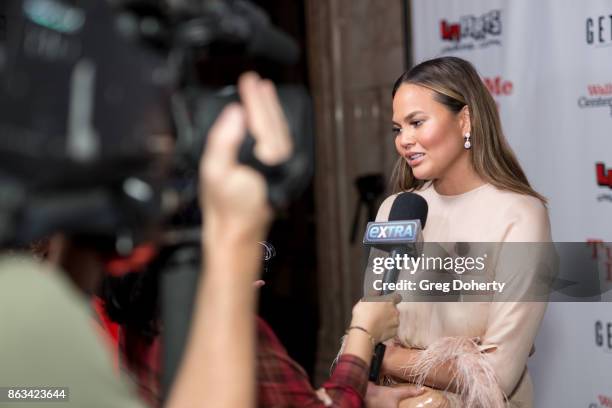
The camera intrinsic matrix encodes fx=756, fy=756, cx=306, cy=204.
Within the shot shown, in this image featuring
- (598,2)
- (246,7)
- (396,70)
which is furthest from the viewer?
(396,70)

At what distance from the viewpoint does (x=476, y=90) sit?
2.26 meters

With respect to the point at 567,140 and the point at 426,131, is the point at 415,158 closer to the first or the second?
the point at 426,131

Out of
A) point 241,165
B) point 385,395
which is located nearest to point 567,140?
point 385,395

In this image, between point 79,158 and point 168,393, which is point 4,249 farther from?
point 168,393

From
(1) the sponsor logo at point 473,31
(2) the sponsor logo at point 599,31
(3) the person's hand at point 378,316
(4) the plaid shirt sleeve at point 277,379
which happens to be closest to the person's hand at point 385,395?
(3) the person's hand at point 378,316

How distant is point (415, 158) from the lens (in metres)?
2.28

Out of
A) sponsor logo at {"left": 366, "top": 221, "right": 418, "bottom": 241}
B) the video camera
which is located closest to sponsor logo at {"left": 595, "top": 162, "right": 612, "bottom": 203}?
sponsor logo at {"left": 366, "top": 221, "right": 418, "bottom": 241}

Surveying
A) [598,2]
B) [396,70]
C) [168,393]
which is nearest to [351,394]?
[168,393]

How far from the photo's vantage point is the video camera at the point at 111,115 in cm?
87

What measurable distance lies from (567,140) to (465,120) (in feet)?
4.10

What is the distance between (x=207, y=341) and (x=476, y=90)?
5.09 ft

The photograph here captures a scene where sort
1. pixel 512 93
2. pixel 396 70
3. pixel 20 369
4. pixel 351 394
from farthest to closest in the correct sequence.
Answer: pixel 396 70
pixel 512 93
pixel 351 394
pixel 20 369

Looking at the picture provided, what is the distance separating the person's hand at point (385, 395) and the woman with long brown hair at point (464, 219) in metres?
0.07

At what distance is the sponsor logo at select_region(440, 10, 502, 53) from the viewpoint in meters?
3.73
